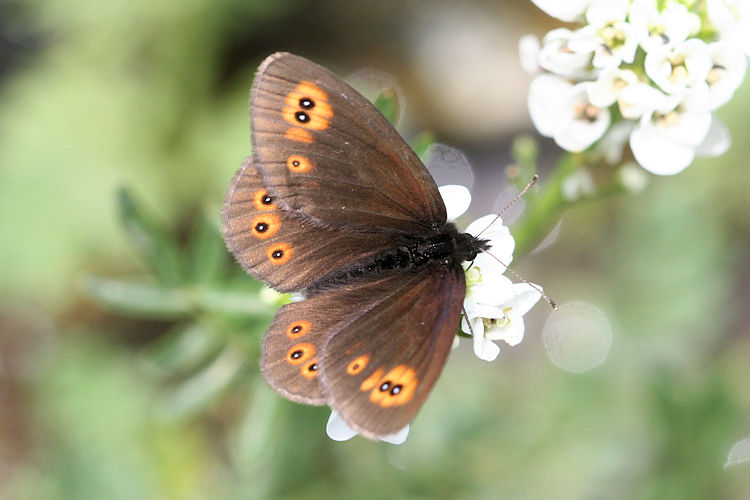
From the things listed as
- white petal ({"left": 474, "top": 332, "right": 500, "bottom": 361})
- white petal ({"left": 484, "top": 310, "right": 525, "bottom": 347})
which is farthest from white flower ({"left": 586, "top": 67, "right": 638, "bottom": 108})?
white petal ({"left": 474, "top": 332, "right": 500, "bottom": 361})

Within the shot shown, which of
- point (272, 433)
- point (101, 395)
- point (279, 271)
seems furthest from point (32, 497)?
point (279, 271)

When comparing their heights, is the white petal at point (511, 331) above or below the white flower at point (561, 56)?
below

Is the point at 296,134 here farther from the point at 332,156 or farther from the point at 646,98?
the point at 646,98

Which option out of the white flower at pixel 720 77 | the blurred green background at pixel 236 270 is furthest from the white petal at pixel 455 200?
the blurred green background at pixel 236 270

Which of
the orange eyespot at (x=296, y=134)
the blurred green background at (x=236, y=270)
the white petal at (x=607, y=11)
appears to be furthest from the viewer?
the blurred green background at (x=236, y=270)

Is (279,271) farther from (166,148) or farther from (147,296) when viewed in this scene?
(166,148)

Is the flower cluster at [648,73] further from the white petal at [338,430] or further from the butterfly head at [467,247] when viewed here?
the white petal at [338,430]
